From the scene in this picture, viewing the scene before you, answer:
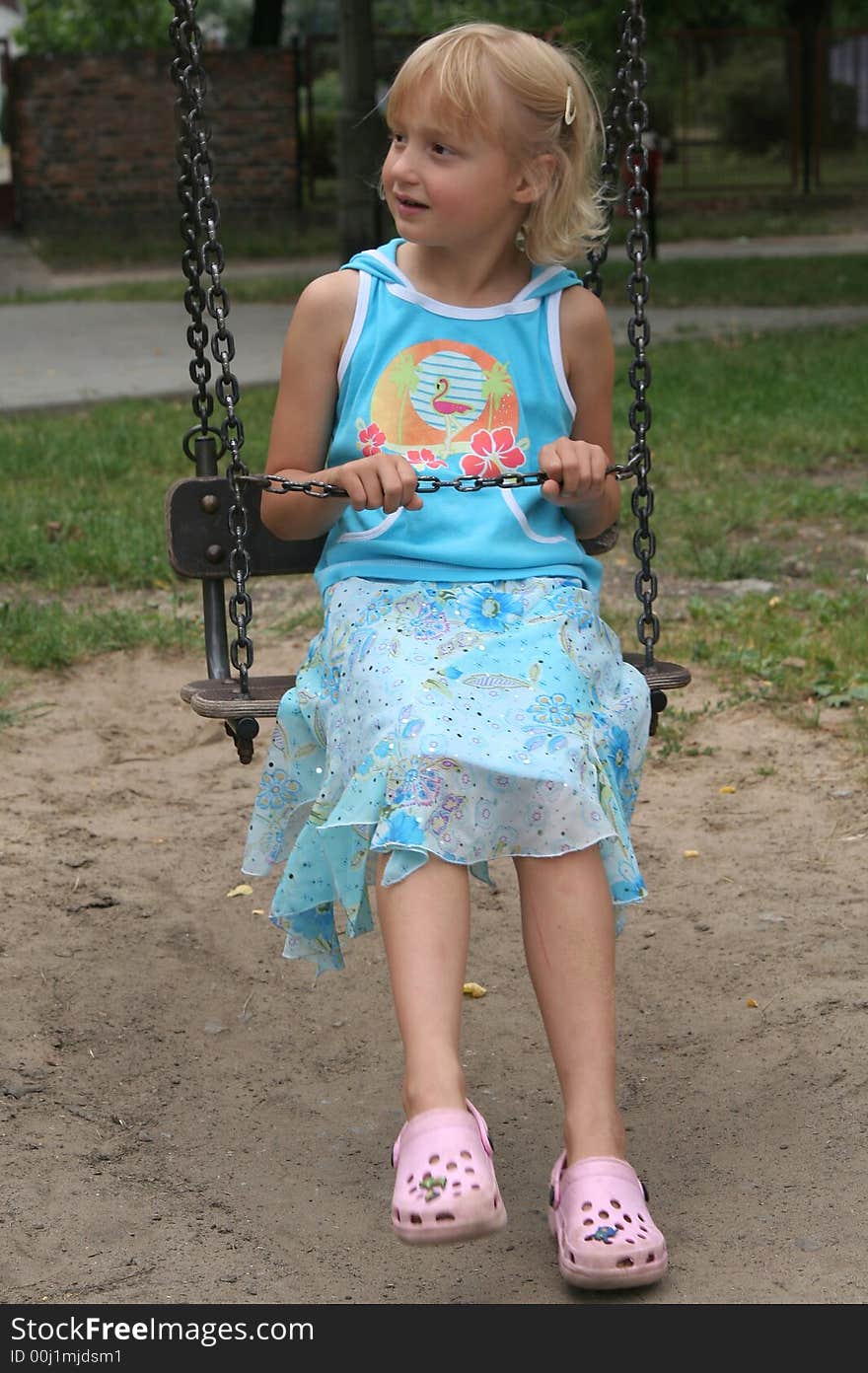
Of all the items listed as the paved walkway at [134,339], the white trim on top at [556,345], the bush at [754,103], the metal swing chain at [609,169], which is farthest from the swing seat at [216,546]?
the bush at [754,103]

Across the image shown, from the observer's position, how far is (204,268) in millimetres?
2758

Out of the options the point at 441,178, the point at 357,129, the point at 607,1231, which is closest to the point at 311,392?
the point at 441,178

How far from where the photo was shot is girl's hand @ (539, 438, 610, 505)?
2.31 metres

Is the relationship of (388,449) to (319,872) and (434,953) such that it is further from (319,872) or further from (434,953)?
(434,953)

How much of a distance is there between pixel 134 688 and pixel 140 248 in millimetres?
12509

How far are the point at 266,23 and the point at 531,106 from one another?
20583 mm

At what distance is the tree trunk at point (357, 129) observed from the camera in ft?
35.8

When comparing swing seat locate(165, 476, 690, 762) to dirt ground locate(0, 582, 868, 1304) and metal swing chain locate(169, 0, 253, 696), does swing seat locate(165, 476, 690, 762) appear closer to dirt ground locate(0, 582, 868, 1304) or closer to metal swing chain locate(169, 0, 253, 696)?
metal swing chain locate(169, 0, 253, 696)

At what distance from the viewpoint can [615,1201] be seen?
2.03 meters

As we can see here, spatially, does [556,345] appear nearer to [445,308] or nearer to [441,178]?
[445,308]

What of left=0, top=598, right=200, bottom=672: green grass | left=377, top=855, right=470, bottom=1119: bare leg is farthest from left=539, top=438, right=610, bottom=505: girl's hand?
left=0, top=598, right=200, bottom=672: green grass

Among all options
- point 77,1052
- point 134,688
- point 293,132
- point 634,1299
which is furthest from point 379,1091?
point 293,132

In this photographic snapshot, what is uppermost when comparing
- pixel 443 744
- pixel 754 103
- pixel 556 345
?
pixel 754 103

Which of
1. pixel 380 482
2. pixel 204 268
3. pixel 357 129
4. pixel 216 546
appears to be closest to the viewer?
pixel 380 482
